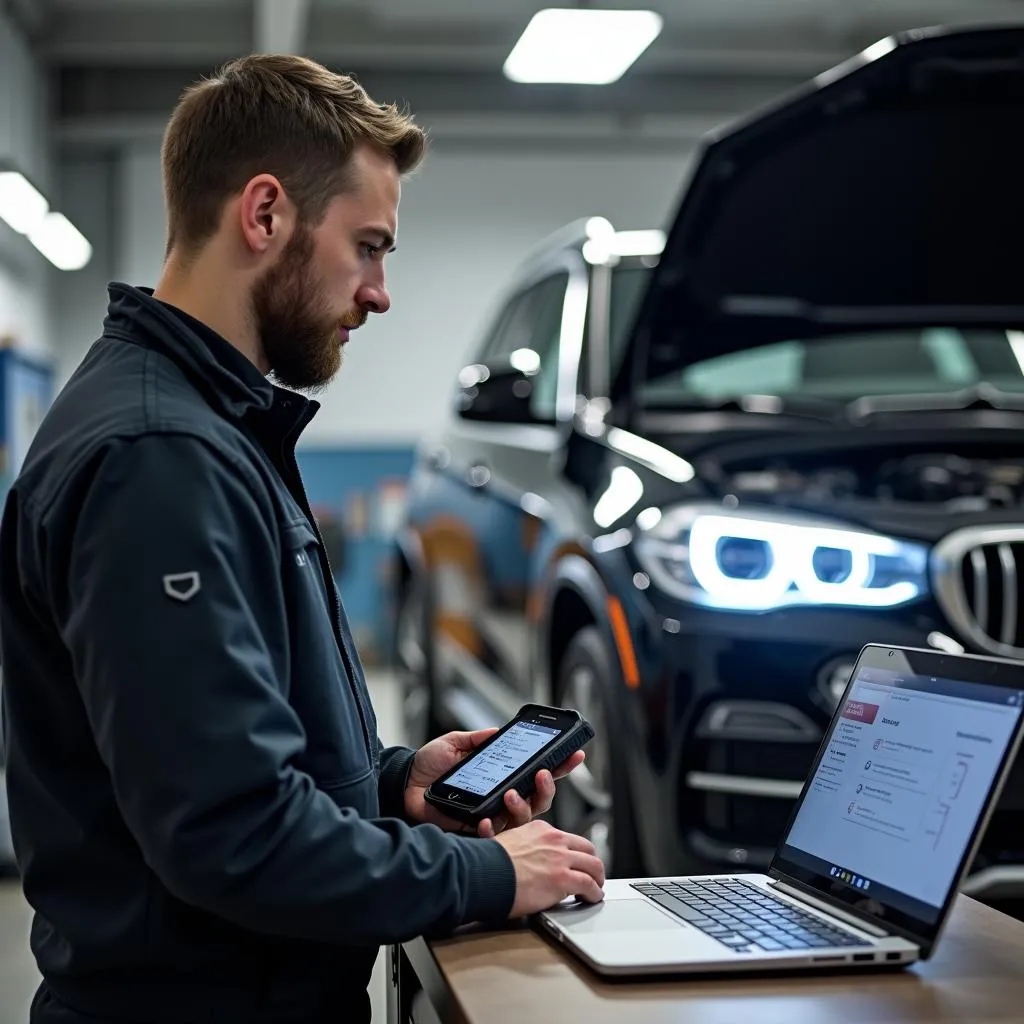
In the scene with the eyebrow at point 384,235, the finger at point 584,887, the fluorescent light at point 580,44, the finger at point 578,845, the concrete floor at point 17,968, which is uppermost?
the fluorescent light at point 580,44

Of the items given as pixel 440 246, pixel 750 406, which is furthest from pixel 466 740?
pixel 440 246

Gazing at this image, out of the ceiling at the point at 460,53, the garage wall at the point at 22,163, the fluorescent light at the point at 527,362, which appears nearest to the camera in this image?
the fluorescent light at the point at 527,362

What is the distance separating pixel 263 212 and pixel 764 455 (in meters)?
1.87

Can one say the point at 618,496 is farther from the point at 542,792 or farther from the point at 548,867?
the point at 548,867

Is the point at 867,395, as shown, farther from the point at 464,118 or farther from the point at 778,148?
the point at 464,118

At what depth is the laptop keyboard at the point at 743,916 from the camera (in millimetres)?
1258

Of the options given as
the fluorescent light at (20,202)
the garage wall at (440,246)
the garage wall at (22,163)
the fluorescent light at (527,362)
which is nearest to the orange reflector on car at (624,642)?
the fluorescent light at (527,362)

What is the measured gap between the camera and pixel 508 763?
5.05 ft

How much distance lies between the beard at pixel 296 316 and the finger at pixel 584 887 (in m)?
0.57

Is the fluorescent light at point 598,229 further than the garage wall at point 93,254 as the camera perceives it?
No

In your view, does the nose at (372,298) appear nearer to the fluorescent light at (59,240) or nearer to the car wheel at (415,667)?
the car wheel at (415,667)

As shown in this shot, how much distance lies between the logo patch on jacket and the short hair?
41 cm

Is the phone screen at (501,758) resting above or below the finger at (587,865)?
above

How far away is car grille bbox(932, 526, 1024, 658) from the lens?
2656 millimetres
